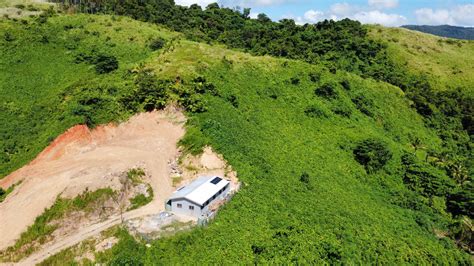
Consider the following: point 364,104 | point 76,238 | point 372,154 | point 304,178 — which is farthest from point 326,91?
point 76,238

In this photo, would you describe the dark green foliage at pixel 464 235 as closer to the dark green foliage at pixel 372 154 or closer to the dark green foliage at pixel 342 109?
the dark green foliage at pixel 372 154

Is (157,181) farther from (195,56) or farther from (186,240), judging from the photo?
(195,56)

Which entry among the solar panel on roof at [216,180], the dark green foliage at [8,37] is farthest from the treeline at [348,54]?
the dark green foliage at [8,37]

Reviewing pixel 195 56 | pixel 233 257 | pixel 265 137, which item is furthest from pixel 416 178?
pixel 195 56

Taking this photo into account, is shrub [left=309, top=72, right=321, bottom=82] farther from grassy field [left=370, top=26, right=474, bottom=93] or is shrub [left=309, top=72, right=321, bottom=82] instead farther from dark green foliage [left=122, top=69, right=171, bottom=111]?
grassy field [left=370, top=26, right=474, bottom=93]

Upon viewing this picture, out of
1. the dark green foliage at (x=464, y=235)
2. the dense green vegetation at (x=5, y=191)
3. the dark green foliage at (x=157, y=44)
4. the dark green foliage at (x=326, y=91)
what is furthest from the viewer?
the dark green foliage at (x=157, y=44)

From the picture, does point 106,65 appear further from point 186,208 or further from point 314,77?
point 186,208
